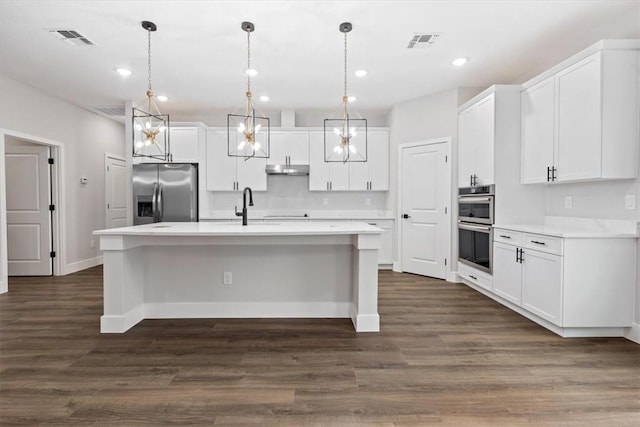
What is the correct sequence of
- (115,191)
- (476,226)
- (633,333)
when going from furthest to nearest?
(115,191) → (476,226) → (633,333)

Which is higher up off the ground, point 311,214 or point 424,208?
point 424,208

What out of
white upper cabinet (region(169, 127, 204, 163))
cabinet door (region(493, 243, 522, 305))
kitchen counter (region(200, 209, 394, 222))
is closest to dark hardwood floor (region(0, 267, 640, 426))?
cabinet door (region(493, 243, 522, 305))

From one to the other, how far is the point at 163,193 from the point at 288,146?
218 cm

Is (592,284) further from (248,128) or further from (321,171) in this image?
(321,171)

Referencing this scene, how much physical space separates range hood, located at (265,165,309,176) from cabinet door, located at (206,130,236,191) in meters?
0.65

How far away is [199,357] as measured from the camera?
2631mm

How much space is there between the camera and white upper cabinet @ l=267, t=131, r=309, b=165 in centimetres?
609

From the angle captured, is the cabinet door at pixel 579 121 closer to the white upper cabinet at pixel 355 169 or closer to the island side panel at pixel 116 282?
the white upper cabinet at pixel 355 169

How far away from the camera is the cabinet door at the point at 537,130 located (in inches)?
141

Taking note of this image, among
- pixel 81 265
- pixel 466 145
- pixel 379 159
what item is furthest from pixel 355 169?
pixel 81 265

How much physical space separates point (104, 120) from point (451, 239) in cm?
662

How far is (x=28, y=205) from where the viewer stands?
5543 mm

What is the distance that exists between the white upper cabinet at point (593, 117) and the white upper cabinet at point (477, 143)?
2.10ft

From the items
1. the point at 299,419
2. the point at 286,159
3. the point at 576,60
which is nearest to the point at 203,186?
the point at 286,159
